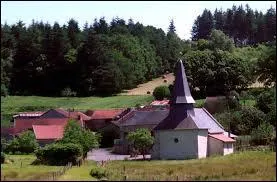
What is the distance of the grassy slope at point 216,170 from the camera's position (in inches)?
1273

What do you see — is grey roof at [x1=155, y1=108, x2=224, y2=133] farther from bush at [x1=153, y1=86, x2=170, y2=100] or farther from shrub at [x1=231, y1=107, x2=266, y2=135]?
A: bush at [x1=153, y1=86, x2=170, y2=100]

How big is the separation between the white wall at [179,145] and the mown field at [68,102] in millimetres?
41251

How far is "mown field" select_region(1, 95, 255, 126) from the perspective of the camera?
3772 inches

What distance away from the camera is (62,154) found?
46.5 m

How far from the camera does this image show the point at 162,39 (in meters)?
143

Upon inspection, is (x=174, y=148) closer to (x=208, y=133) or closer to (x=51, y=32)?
(x=208, y=133)

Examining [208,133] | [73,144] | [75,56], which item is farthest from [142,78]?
[73,144]

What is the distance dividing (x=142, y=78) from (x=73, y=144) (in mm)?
73340

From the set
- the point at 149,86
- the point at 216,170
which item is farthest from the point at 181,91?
the point at 149,86

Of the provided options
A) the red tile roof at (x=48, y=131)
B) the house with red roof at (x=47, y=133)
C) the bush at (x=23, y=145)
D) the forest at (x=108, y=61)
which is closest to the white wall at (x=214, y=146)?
the bush at (x=23, y=145)

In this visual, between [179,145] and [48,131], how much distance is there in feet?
71.0

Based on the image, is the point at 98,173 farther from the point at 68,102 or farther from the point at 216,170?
the point at 68,102

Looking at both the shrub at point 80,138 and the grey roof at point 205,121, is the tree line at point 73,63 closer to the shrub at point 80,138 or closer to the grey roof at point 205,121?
the grey roof at point 205,121

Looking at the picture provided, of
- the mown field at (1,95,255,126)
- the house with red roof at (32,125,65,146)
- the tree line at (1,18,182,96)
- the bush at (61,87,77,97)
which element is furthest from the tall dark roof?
the bush at (61,87,77,97)
